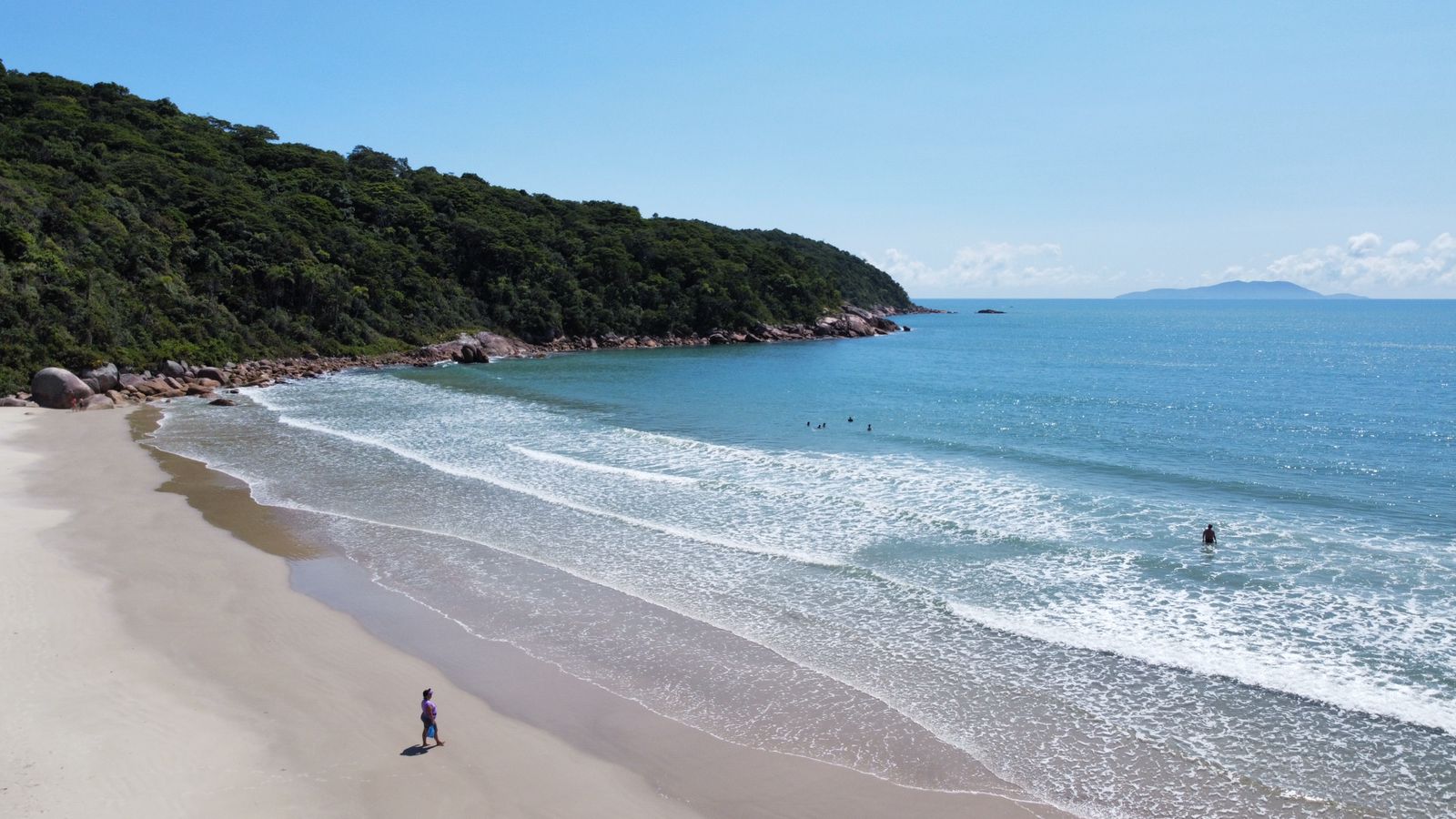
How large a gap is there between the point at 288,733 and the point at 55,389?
36.0 m

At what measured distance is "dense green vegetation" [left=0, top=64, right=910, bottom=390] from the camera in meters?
45.6

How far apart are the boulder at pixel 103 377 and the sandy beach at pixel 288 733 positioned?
1144 inches

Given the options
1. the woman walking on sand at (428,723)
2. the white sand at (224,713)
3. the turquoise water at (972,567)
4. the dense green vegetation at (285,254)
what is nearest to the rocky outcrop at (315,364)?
the dense green vegetation at (285,254)

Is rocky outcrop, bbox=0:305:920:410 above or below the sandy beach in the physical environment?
above

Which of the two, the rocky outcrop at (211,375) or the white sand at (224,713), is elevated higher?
the rocky outcrop at (211,375)

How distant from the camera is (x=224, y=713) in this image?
37.8 ft

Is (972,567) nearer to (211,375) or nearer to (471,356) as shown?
(211,375)

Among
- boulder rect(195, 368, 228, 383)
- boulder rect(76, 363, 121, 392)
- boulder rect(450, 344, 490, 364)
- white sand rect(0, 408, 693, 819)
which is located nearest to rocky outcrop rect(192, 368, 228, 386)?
boulder rect(195, 368, 228, 383)

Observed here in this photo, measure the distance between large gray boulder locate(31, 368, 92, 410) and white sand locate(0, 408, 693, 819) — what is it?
76.4ft

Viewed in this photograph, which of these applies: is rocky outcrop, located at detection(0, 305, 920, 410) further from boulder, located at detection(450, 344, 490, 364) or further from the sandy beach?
the sandy beach

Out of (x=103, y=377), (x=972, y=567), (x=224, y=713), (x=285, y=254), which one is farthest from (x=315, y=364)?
(x=972, y=567)

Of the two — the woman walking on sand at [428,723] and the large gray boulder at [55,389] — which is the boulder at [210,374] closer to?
the large gray boulder at [55,389]

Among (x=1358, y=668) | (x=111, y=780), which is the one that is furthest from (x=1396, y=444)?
(x=111, y=780)

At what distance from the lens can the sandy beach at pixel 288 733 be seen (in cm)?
966
